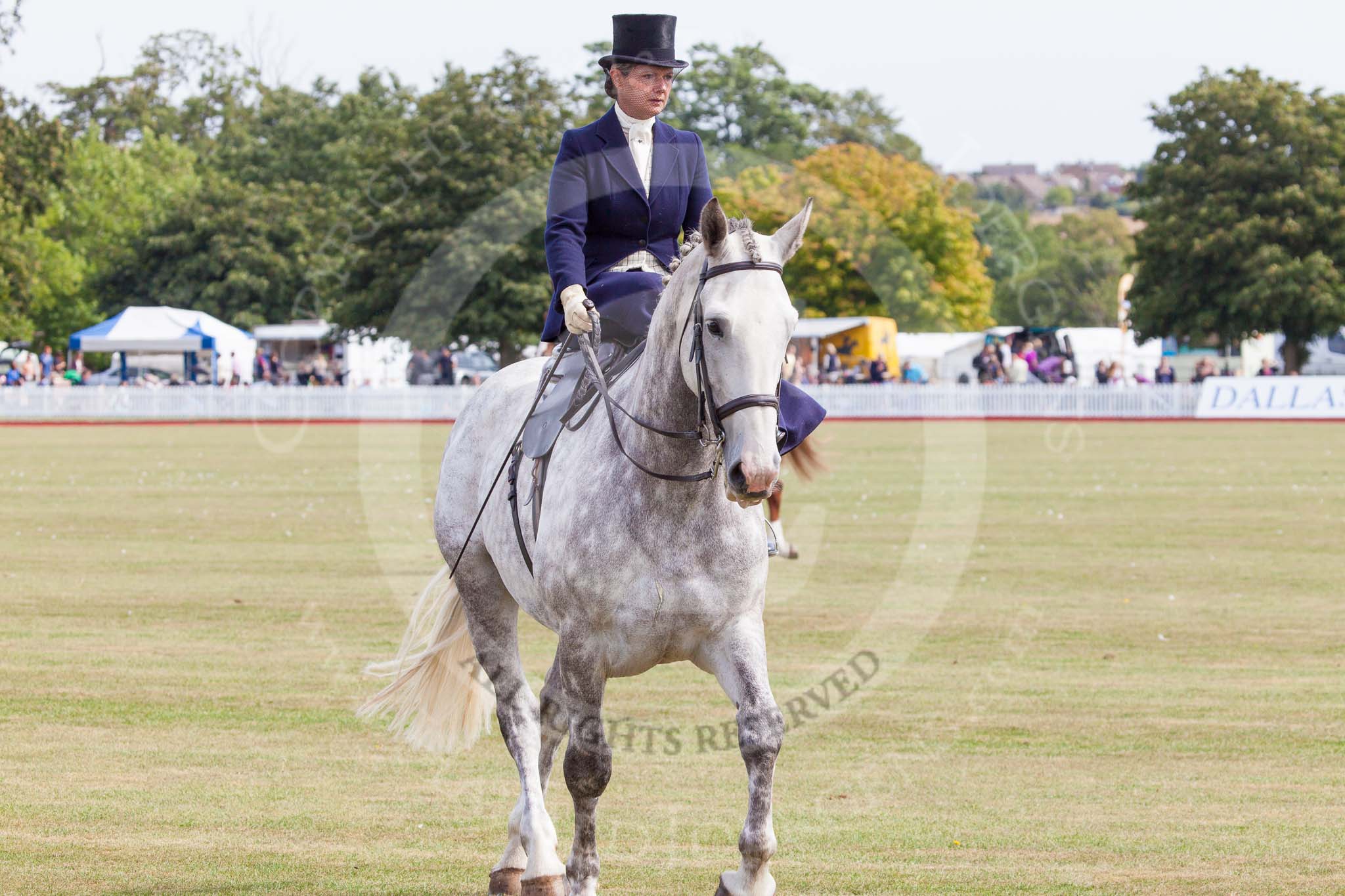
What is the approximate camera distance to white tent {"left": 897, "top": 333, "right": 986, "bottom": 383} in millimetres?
79750

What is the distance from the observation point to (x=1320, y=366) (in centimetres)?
8325

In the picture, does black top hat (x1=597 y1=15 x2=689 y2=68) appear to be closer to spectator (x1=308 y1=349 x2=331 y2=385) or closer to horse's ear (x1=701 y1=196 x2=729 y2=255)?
horse's ear (x1=701 y1=196 x2=729 y2=255)

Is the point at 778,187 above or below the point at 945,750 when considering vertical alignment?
above

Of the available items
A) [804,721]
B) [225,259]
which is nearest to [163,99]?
[225,259]

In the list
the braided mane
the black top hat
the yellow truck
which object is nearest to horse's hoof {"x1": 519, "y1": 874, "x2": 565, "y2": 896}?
the braided mane

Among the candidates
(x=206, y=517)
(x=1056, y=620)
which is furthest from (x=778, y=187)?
(x=1056, y=620)

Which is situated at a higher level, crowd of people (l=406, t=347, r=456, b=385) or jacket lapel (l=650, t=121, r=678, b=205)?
jacket lapel (l=650, t=121, r=678, b=205)

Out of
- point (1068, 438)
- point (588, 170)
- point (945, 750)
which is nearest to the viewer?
point (588, 170)

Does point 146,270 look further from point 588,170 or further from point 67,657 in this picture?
point 588,170

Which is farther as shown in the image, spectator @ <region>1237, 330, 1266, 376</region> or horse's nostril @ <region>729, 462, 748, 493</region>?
spectator @ <region>1237, 330, 1266, 376</region>

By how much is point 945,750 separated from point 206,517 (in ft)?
48.8

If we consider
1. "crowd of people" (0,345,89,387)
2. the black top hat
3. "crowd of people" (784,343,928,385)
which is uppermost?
the black top hat

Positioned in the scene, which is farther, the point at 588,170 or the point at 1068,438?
the point at 1068,438

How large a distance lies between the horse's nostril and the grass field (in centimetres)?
205
